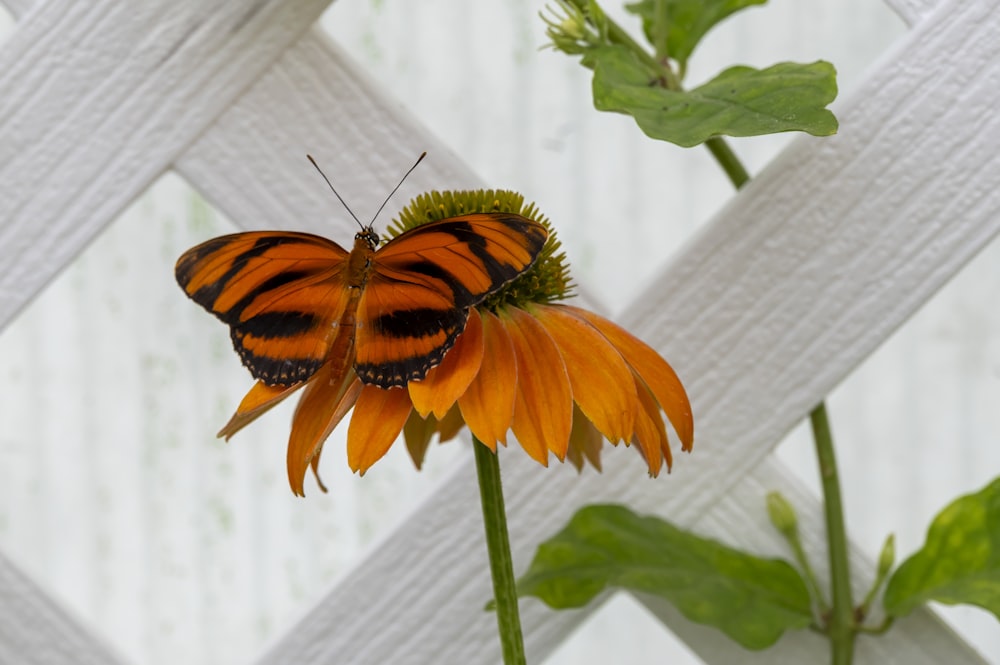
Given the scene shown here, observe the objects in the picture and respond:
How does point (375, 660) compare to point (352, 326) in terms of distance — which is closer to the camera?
point (352, 326)

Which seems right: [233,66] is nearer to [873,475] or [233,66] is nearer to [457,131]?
[457,131]

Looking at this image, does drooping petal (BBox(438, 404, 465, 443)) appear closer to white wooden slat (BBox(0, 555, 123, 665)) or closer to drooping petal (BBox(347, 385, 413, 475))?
drooping petal (BBox(347, 385, 413, 475))

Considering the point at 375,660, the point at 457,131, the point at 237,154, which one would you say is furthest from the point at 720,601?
the point at 457,131

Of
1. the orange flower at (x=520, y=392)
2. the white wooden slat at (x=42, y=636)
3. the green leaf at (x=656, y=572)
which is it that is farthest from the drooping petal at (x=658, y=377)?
the white wooden slat at (x=42, y=636)

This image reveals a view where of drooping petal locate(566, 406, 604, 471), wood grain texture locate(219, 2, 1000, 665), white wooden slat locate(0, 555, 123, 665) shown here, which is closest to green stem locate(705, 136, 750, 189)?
wood grain texture locate(219, 2, 1000, 665)

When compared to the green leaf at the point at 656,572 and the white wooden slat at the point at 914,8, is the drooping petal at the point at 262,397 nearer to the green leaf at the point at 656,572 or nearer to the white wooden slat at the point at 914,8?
the green leaf at the point at 656,572

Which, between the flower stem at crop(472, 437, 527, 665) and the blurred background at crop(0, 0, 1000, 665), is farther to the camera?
the blurred background at crop(0, 0, 1000, 665)
